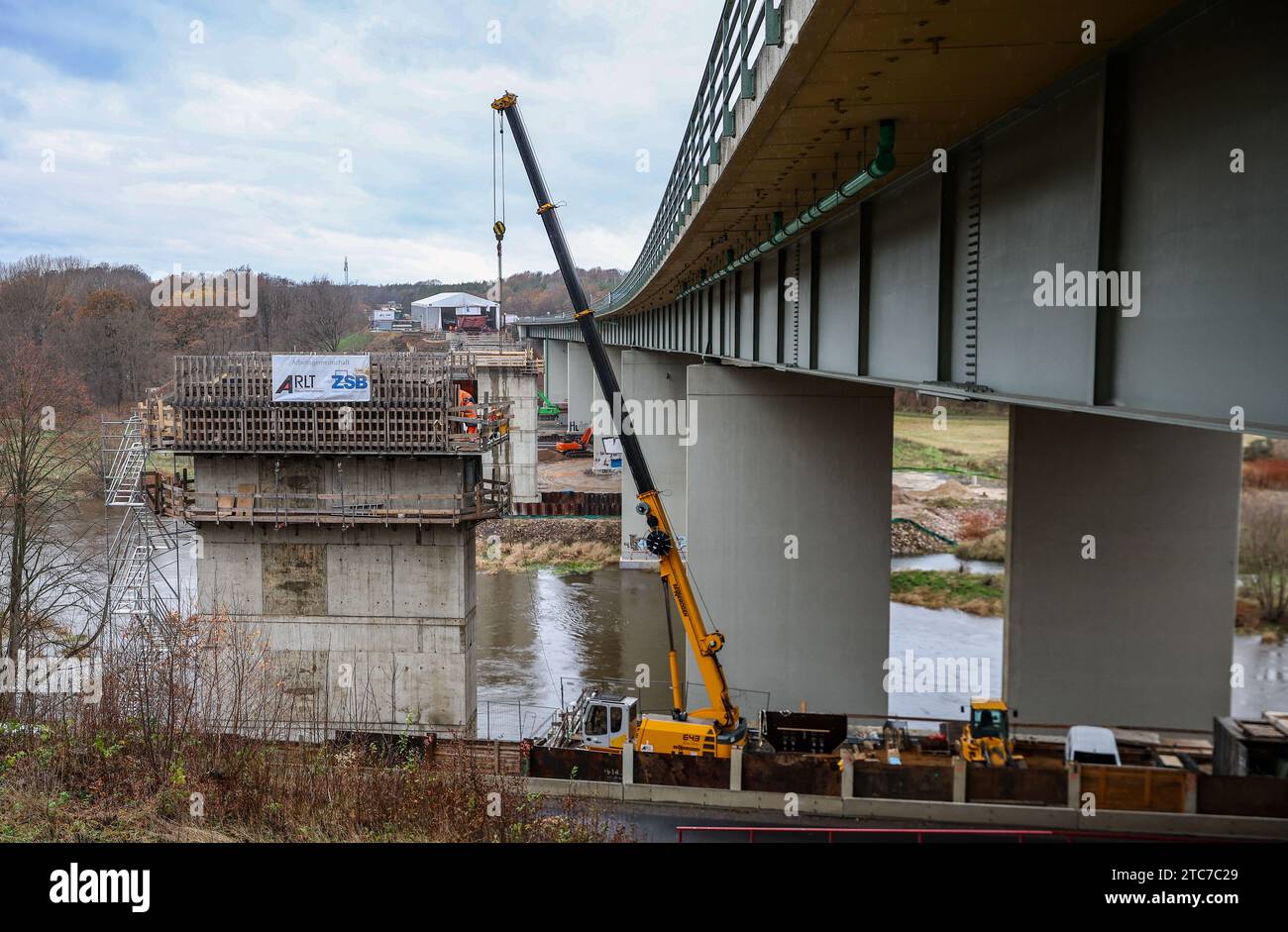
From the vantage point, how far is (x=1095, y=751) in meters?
17.7

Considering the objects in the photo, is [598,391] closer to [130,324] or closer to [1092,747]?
[130,324]

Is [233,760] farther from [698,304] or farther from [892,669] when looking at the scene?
[892,669]

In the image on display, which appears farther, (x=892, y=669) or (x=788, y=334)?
(x=892, y=669)

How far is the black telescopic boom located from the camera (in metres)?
20.2

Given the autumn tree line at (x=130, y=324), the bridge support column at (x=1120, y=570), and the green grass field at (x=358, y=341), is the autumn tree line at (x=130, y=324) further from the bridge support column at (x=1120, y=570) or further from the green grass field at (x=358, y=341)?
the bridge support column at (x=1120, y=570)

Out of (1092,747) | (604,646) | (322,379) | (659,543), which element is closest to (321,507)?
(322,379)

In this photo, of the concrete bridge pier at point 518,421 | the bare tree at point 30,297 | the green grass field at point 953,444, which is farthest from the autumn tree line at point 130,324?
the green grass field at point 953,444

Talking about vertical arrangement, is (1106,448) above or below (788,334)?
below

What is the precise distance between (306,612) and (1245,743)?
18400mm

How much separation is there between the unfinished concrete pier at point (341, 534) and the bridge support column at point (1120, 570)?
37.5ft

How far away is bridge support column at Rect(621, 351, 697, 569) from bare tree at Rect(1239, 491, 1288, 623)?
21.2 m

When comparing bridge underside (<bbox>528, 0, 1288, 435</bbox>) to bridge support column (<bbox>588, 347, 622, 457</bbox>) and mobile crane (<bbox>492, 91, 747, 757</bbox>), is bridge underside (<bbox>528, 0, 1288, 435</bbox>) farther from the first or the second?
bridge support column (<bbox>588, 347, 622, 457</bbox>)
